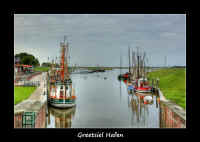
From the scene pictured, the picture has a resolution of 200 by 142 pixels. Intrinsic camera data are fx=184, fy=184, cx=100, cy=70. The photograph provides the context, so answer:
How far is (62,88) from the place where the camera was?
6488 mm

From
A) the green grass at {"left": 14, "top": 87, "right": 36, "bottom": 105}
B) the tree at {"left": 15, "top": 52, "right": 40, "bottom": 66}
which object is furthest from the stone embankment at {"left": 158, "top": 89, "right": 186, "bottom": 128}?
the tree at {"left": 15, "top": 52, "right": 40, "bottom": 66}

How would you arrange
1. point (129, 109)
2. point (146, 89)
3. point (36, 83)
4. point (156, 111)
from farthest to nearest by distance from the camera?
point (146, 89), point (36, 83), point (129, 109), point (156, 111)

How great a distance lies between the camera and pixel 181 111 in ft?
13.7

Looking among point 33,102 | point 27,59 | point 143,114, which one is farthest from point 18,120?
point 143,114

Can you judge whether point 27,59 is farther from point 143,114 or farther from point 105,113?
point 143,114

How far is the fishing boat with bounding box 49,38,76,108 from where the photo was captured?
→ 5.89 meters

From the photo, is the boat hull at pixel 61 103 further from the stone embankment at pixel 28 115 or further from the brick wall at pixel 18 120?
the brick wall at pixel 18 120

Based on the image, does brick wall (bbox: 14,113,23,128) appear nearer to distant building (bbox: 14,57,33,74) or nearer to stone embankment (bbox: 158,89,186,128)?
distant building (bbox: 14,57,33,74)

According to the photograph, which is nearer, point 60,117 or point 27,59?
point 27,59

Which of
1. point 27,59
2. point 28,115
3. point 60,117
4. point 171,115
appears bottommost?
point 60,117
